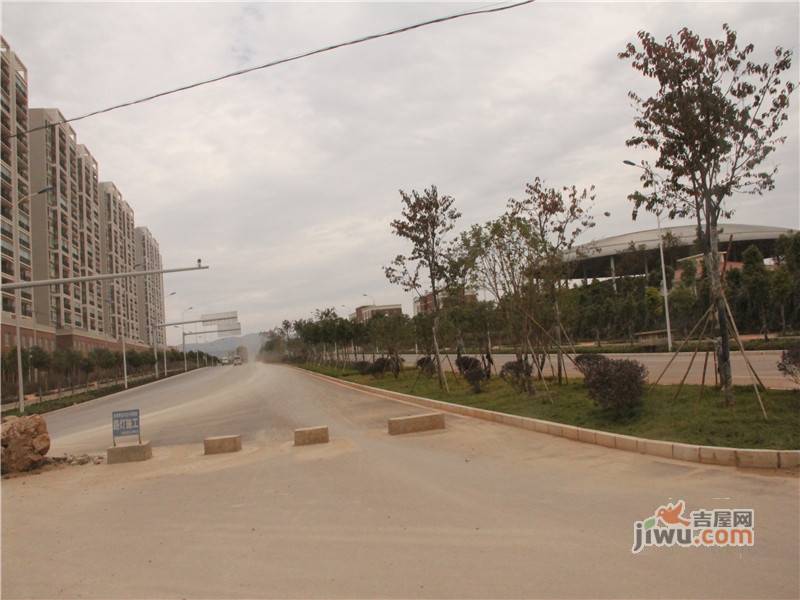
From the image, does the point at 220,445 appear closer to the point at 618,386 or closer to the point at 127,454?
the point at 127,454

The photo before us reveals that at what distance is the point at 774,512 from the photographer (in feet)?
19.1

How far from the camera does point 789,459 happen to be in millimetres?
7375

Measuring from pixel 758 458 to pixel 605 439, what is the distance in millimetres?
2474

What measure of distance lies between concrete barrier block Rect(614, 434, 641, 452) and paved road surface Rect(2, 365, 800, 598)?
341 millimetres

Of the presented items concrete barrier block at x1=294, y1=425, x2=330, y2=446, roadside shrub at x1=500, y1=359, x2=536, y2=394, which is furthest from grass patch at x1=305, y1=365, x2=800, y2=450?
concrete barrier block at x1=294, y1=425, x2=330, y2=446

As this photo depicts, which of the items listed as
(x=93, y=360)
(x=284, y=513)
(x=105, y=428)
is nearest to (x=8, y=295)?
(x=93, y=360)

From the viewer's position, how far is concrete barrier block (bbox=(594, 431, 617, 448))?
955cm

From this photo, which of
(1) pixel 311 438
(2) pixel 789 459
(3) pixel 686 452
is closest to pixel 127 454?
(1) pixel 311 438

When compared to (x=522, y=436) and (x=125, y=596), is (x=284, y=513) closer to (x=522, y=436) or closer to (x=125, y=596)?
(x=125, y=596)

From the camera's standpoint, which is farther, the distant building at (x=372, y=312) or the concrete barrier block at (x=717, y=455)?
the distant building at (x=372, y=312)

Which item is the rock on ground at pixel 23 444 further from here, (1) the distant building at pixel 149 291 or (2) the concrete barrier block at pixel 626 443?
(1) the distant building at pixel 149 291

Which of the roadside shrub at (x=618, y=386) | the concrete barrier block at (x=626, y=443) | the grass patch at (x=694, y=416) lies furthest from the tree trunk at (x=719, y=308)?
the concrete barrier block at (x=626, y=443)

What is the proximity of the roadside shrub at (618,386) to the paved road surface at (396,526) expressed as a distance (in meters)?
1.33

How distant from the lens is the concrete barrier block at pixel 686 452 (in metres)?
8.09
